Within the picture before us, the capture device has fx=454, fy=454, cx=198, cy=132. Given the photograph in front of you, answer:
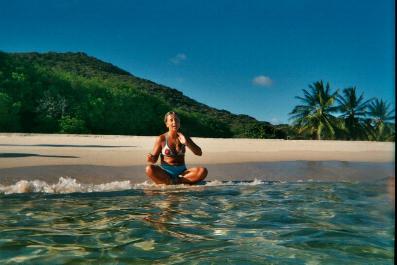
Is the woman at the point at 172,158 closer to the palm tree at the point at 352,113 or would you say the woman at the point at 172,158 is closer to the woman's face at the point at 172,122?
the woman's face at the point at 172,122

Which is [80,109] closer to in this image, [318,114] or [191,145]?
[318,114]

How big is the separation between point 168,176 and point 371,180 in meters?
3.56

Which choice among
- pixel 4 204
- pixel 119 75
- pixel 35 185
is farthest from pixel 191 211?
pixel 119 75

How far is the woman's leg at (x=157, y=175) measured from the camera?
6314 mm

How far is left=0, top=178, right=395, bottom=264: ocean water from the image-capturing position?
111 inches

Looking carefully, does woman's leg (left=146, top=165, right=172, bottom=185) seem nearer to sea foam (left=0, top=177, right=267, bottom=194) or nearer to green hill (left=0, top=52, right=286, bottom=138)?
sea foam (left=0, top=177, right=267, bottom=194)

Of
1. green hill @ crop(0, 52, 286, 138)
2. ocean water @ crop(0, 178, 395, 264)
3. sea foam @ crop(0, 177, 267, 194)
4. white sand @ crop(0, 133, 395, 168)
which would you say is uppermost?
green hill @ crop(0, 52, 286, 138)

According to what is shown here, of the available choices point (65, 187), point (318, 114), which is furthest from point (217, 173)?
point (318, 114)

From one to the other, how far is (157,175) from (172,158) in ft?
1.10

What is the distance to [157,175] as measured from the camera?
20.9ft

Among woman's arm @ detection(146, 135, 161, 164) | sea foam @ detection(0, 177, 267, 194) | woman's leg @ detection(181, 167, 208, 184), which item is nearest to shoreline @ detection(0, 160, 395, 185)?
sea foam @ detection(0, 177, 267, 194)

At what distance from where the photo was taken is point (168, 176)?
A: 654cm

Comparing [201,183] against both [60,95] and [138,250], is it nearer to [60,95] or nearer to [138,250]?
[138,250]

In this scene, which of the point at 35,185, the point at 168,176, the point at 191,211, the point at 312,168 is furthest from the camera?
the point at 312,168
